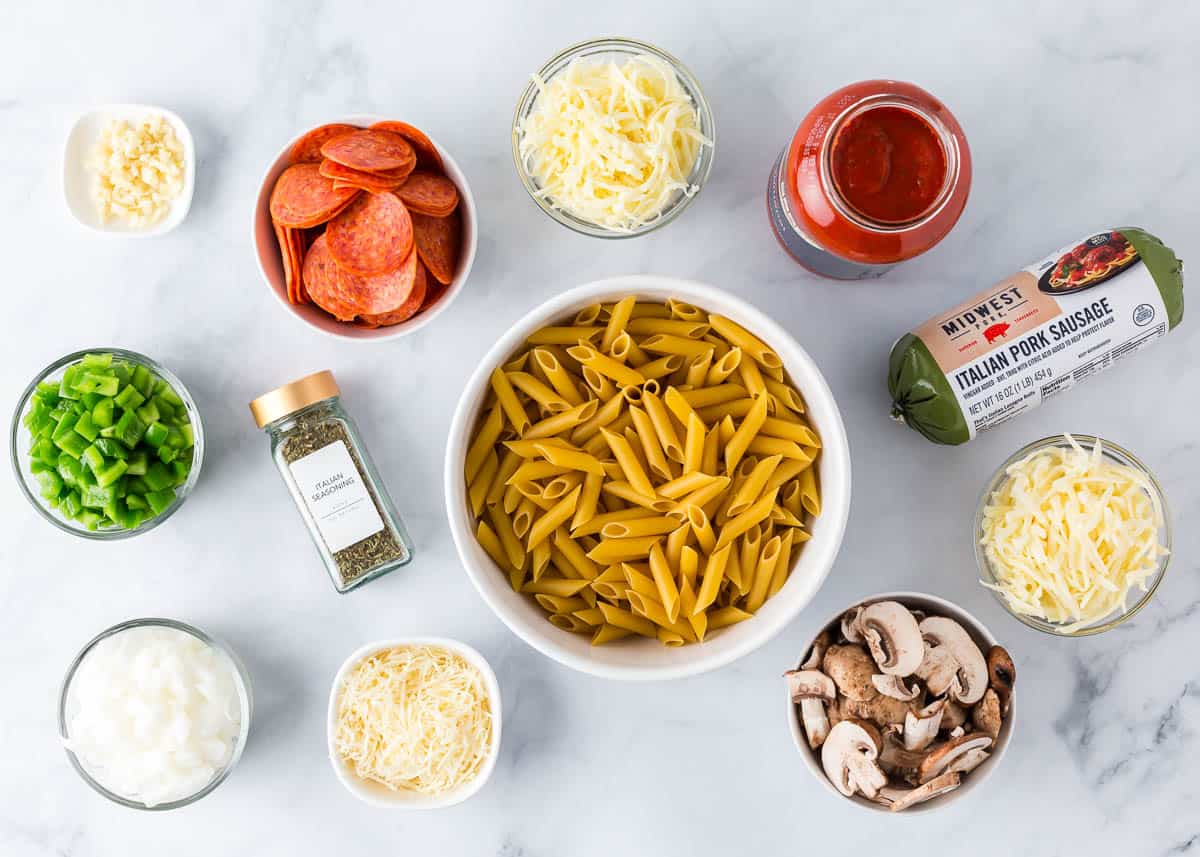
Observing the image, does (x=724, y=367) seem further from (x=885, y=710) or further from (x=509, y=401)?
(x=885, y=710)

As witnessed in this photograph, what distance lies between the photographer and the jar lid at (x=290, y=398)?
1.48 meters

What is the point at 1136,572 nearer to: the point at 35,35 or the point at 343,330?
the point at 343,330

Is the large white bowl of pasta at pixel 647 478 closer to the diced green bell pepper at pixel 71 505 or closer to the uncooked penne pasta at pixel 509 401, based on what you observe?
the uncooked penne pasta at pixel 509 401

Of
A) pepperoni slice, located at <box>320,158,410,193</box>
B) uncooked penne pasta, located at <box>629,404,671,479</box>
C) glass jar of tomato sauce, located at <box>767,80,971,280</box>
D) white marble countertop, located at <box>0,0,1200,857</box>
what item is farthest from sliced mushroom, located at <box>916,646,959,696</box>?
pepperoni slice, located at <box>320,158,410,193</box>

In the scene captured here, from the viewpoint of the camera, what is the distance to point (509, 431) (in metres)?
1.50

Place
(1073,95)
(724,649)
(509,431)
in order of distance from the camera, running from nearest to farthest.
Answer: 1. (724,649)
2. (509,431)
3. (1073,95)

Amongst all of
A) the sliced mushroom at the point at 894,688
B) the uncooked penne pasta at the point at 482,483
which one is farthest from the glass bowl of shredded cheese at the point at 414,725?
the sliced mushroom at the point at 894,688

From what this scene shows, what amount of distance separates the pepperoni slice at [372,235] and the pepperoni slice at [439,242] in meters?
0.03

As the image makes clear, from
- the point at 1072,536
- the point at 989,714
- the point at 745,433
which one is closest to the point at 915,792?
the point at 989,714

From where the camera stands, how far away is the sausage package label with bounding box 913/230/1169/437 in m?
1.44

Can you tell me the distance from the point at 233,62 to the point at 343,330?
0.55 meters

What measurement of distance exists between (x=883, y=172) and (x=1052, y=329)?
383 mm

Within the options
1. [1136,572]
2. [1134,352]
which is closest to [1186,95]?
[1134,352]

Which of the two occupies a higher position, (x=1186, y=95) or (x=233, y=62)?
(x=233, y=62)
